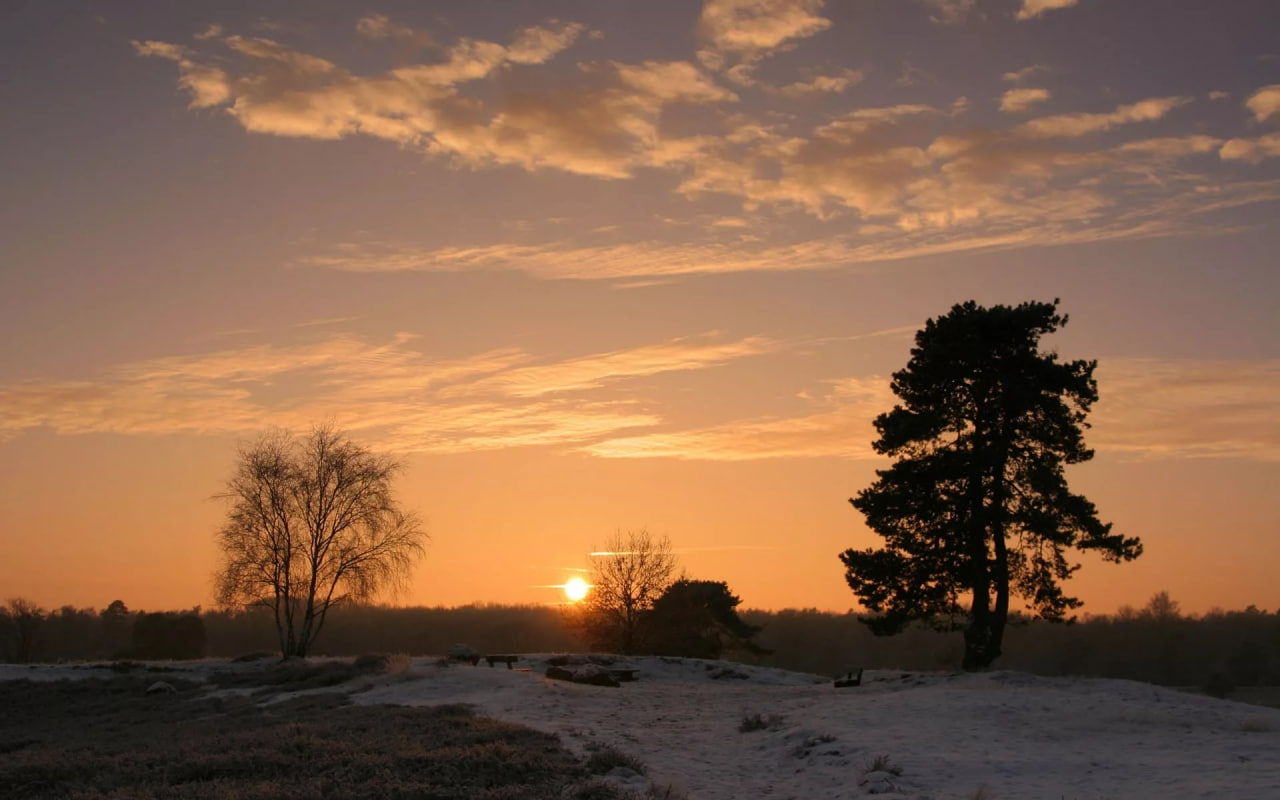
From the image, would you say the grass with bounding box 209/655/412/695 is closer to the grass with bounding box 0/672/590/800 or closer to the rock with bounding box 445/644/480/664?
the rock with bounding box 445/644/480/664

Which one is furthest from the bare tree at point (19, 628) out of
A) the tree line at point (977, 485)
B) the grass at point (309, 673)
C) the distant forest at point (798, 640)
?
the tree line at point (977, 485)

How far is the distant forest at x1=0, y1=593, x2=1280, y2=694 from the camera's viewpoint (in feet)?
227

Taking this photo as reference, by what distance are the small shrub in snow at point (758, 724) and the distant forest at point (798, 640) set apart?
121ft

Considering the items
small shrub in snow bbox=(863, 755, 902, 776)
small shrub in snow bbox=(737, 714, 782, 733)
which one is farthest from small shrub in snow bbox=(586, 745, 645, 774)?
small shrub in snow bbox=(737, 714, 782, 733)

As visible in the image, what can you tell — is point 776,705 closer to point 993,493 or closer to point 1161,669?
point 993,493

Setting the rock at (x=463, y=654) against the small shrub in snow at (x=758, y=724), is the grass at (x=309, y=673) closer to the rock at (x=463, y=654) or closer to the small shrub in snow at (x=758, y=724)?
the rock at (x=463, y=654)

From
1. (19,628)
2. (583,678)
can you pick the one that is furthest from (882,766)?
(19,628)

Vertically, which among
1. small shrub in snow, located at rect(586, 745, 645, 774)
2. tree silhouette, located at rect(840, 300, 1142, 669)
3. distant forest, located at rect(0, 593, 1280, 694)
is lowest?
distant forest, located at rect(0, 593, 1280, 694)

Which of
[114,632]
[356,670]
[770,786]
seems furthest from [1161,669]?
[114,632]

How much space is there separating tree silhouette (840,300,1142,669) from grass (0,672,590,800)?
16.7m

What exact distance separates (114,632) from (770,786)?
92420 millimetres

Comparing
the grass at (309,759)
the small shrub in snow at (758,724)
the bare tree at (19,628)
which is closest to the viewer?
the grass at (309,759)

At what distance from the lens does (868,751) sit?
56.7 feet

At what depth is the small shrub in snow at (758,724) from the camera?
2161cm
